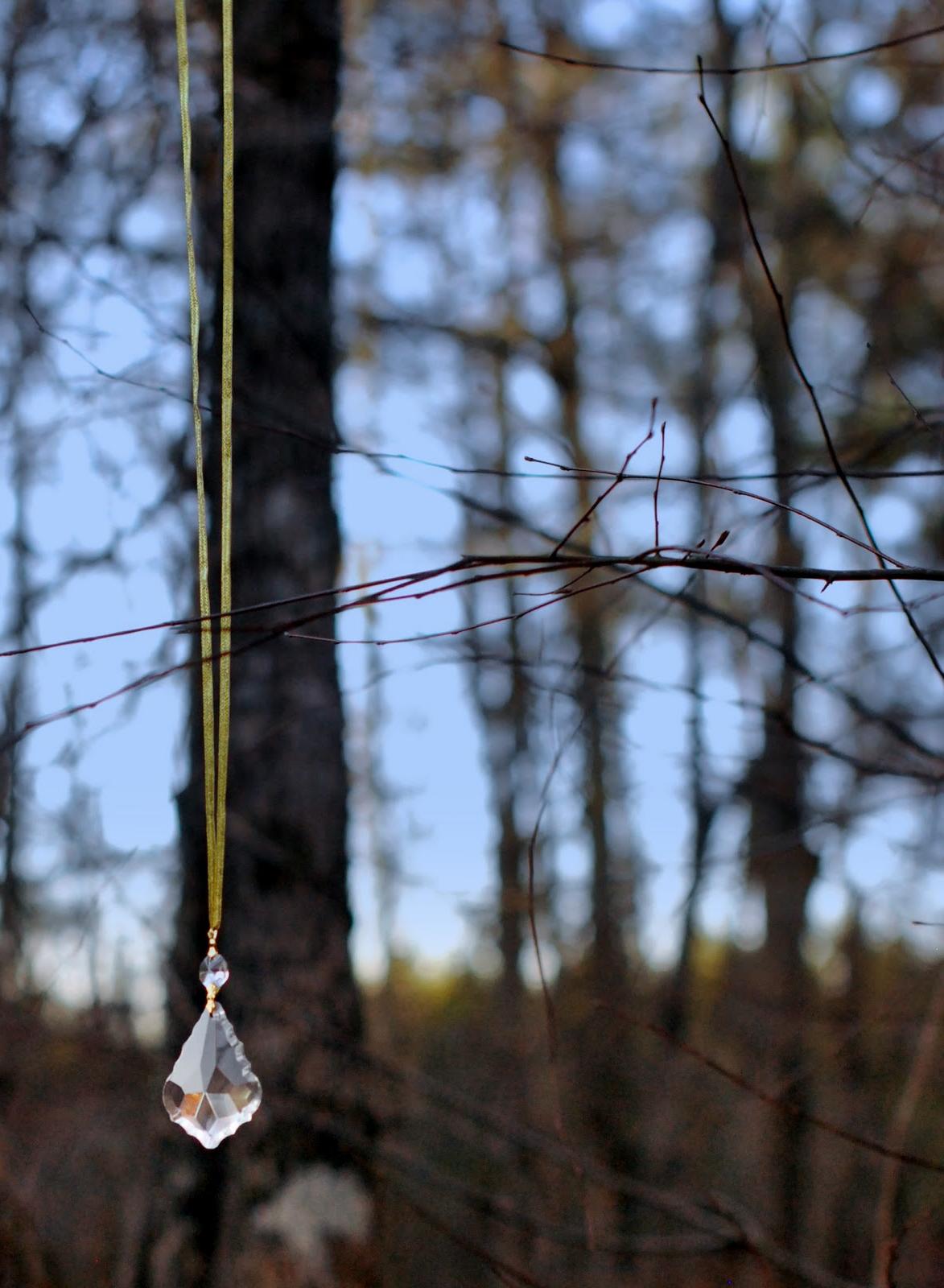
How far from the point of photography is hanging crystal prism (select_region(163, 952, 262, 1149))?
3.21ft

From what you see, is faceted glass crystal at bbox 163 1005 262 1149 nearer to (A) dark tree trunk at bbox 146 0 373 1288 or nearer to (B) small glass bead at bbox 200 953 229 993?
(B) small glass bead at bbox 200 953 229 993

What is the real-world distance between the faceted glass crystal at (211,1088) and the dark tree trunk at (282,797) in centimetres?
96

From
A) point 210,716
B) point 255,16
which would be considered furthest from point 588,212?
point 210,716

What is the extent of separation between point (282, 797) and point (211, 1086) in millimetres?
1201

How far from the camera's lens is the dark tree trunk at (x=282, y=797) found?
2.00 meters

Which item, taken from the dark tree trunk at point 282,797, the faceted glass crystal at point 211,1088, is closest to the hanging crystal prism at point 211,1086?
the faceted glass crystal at point 211,1088

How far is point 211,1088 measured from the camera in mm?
992

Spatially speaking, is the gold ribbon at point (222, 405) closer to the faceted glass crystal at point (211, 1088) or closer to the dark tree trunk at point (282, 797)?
the faceted glass crystal at point (211, 1088)

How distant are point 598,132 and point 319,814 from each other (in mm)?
3820

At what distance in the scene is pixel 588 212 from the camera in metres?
6.01

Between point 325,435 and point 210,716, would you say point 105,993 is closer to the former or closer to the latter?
point 325,435

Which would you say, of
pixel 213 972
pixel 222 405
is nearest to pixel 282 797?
pixel 213 972

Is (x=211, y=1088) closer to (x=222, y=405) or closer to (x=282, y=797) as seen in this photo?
(x=222, y=405)

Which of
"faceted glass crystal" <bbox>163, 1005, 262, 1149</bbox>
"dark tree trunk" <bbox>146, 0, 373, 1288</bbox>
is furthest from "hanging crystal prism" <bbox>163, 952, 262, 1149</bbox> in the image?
"dark tree trunk" <bbox>146, 0, 373, 1288</bbox>
